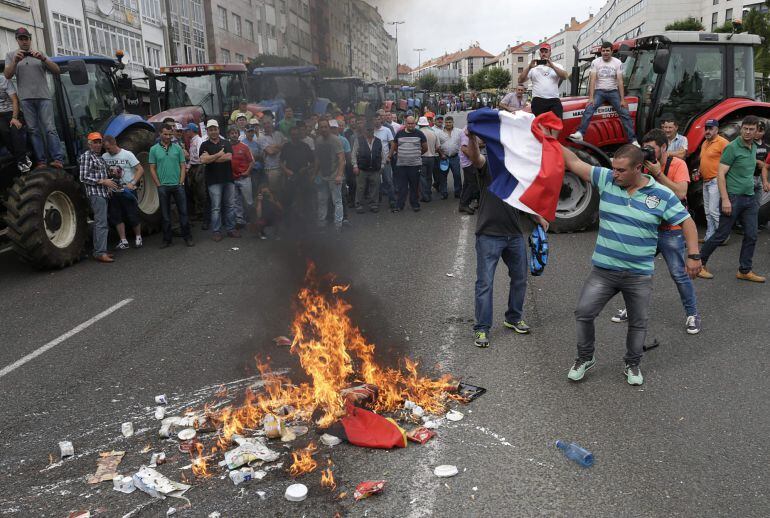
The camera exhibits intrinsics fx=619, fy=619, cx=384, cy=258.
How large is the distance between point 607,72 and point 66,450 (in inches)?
328

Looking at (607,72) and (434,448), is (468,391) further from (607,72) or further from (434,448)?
(607,72)

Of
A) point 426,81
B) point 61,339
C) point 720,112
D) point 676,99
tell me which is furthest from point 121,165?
point 426,81

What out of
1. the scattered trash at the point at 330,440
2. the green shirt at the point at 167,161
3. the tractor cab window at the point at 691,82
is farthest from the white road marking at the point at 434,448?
the green shirt at the point at 167,161

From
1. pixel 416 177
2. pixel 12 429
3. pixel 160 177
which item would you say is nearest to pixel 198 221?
pixel 160 177

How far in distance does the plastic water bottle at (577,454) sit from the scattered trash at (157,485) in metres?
2.12

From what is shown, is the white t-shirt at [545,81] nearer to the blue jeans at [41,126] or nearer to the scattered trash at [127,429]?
the blue jeans at [41,126]

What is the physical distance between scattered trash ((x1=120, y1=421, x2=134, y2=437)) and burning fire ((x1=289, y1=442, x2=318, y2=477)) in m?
1.14

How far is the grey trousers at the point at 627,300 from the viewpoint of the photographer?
175 inches

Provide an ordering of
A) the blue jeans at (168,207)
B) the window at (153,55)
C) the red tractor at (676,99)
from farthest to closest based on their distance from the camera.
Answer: the window at (153,55), the blue jeans at (168,207), the red tractor at (676,99)

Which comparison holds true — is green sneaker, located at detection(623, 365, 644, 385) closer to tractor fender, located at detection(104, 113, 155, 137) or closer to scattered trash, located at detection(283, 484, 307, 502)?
scattered trash, located at detection(283, 484, 307, 502)

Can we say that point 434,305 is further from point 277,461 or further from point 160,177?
point 160,177

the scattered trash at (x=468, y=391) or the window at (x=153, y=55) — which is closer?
the scattered trash at (x=468, y=391)

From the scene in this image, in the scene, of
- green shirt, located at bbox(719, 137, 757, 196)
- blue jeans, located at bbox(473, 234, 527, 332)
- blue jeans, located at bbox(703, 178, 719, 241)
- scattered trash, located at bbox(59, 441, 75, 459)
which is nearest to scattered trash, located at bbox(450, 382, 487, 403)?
blue jeans, located at bbox(473, 234, 527, 332)

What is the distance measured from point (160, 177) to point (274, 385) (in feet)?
20.9
